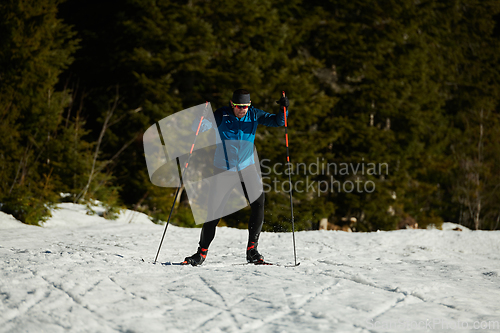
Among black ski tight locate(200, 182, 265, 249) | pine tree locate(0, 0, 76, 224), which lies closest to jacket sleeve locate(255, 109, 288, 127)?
black ski tight locate(200, 182, 265, 249)

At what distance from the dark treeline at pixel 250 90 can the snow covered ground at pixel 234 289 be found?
3.54 metres

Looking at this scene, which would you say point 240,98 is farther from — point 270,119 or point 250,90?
point 250,90

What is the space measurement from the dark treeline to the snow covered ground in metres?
3.54

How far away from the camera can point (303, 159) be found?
15938 millimetres

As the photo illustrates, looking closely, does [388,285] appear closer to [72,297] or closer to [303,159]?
[72,297]

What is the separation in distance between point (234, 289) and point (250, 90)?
12.0 m

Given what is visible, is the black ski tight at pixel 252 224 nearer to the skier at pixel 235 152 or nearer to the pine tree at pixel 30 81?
the skier at pixel 235 152

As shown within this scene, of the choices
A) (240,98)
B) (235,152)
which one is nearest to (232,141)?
(235,152)

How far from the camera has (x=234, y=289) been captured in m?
3.35

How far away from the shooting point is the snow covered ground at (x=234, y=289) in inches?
106

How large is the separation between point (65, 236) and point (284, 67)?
11.7 meters

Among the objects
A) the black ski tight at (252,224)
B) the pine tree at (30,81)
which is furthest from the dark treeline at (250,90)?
the black ski tight at (252,224)

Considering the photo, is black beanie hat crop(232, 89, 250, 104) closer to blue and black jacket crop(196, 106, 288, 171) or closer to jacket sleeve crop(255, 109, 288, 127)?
blue and black jacket crop(196, 106, 288, 171)

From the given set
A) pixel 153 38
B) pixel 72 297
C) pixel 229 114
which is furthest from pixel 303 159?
pixel 72 297
